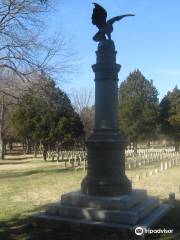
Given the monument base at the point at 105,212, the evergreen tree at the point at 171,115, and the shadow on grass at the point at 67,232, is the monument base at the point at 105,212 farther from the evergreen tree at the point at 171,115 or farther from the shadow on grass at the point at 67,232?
the evergreen tree at the point at 171,115

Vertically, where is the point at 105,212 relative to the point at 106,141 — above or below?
below

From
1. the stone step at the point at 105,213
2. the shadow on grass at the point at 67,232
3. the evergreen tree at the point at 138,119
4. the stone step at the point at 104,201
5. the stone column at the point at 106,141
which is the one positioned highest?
the evergreen tree at the point at 138,119

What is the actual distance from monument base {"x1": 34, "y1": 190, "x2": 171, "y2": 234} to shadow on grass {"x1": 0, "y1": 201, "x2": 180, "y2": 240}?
0.43 feet

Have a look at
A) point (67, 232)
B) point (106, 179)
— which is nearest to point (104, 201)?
point (106, 179)

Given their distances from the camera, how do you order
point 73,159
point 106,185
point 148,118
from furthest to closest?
1. point 148,118
2. point 73,159
3. point 106,185

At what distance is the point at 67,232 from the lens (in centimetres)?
909

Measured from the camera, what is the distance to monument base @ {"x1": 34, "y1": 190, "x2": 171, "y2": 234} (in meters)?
9.06

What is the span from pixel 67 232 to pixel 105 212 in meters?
0.99

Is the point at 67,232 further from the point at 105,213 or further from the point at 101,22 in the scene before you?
the point at 101,22

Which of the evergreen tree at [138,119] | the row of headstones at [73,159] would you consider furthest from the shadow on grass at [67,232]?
the evergreen tree at [138,119]

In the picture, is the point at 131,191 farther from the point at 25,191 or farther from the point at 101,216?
the point at 25,191

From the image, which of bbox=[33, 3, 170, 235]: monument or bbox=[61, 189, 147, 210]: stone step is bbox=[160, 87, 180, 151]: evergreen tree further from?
bbox=[61, 189, 147, 210]: stone step

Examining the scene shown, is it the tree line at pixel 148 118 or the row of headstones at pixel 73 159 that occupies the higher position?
the tree line at pixel 148 118

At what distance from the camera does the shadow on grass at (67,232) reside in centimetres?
860
